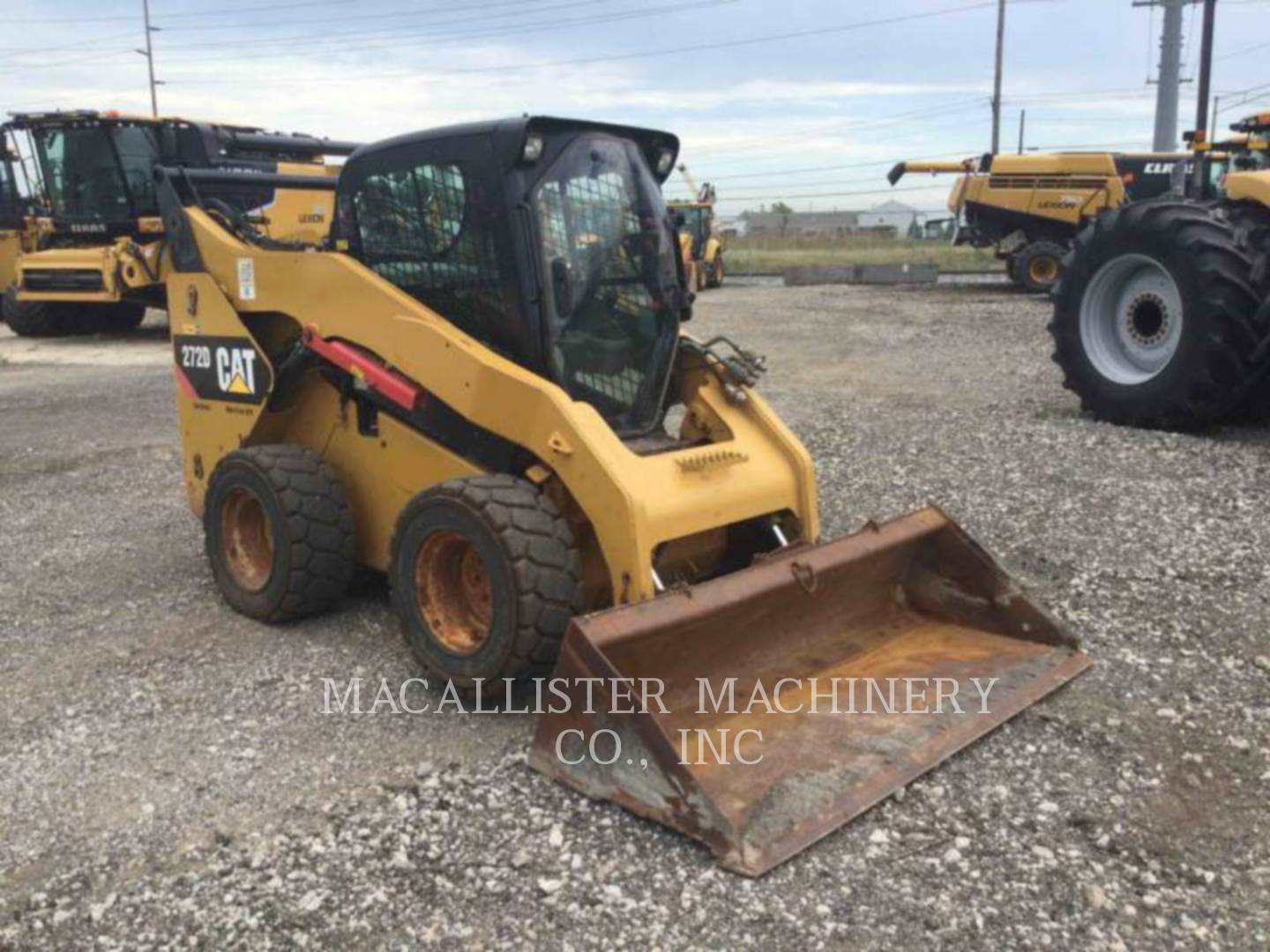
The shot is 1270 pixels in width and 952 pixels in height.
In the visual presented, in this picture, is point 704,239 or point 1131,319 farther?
point 704,239

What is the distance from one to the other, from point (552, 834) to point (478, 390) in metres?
1.60

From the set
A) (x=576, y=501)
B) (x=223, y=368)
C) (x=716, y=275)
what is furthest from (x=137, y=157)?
(x=716, y=275)

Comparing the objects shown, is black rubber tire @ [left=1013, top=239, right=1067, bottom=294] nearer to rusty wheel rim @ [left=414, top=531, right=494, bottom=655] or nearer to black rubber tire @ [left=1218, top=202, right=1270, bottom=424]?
black rubber tire @ [left=1218, top=202, right=1270, bottom=424]

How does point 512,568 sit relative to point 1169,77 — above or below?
below

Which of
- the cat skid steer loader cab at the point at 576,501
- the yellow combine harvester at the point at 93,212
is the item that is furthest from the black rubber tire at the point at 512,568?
the yellow combine harvester at the point at 93,212

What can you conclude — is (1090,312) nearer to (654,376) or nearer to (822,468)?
(822,468)

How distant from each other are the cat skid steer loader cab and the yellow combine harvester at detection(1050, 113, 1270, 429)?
383 centimetres

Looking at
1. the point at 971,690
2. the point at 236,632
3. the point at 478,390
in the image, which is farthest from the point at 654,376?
the point at 236,632

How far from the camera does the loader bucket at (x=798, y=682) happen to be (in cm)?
312

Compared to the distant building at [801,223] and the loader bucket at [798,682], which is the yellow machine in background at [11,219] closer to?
the loader bucket at [798,682]

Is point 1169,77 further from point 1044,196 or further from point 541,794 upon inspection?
point 541,794

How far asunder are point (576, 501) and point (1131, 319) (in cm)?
570

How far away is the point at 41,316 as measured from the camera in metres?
16.7

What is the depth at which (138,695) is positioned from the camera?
4.13 m
